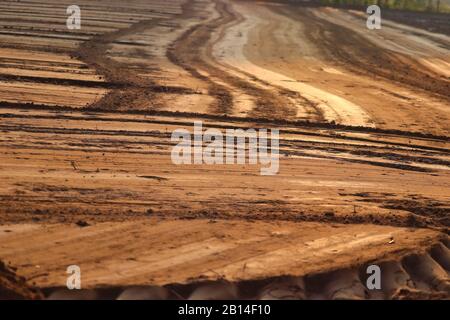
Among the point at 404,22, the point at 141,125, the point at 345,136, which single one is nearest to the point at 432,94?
the point at 345,136

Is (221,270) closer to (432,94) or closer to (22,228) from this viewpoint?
(22,228)

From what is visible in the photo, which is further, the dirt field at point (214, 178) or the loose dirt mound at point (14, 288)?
the dirt field at point (214, 178)

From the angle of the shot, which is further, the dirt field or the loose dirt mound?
the dirt field

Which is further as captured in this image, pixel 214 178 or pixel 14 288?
pixel 214 178
